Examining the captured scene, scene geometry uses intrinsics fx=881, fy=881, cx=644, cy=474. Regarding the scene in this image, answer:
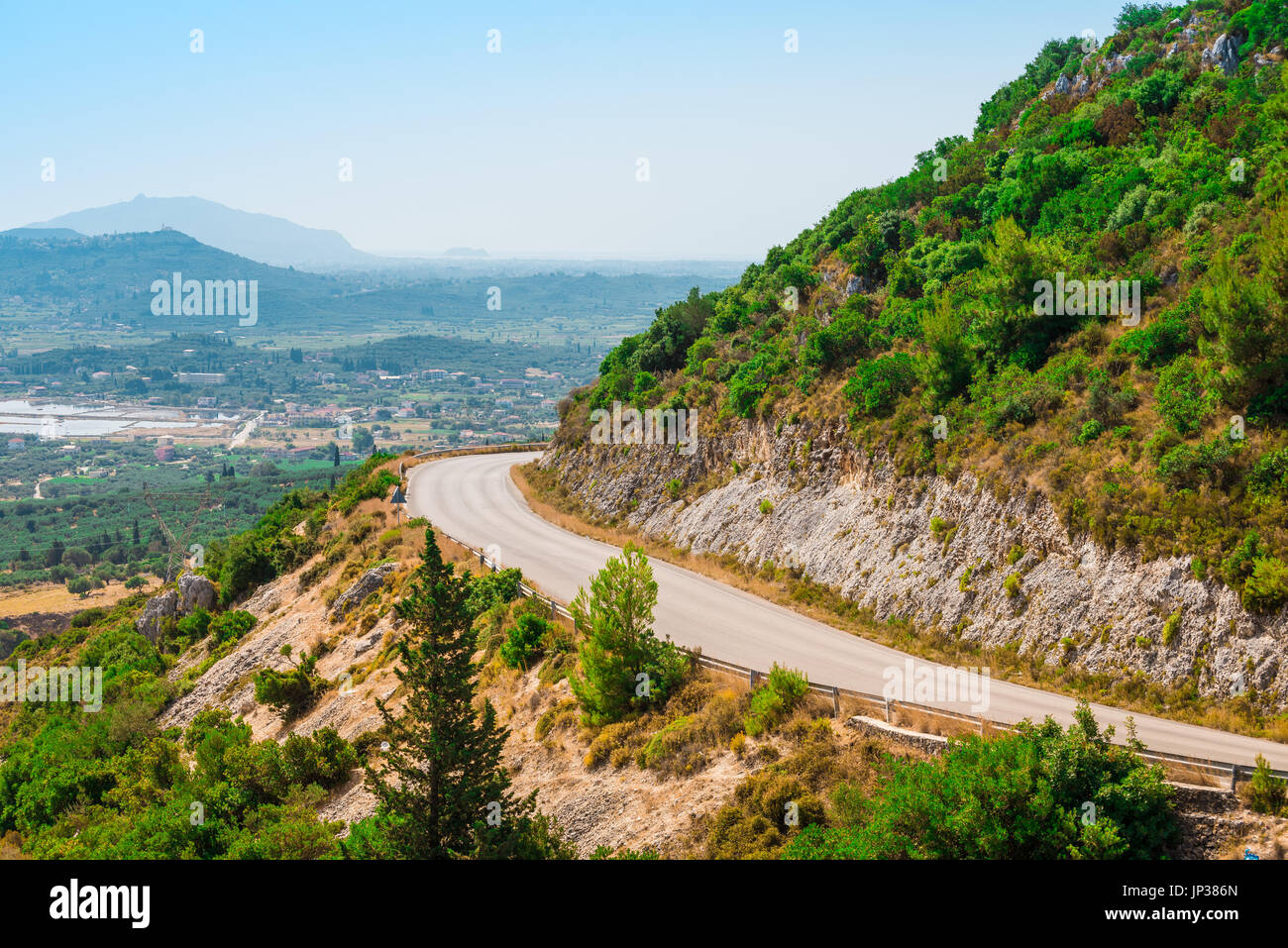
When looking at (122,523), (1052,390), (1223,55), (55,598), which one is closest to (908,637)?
(1052,390)

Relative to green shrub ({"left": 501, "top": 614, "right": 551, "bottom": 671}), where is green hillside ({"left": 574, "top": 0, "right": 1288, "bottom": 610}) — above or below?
above

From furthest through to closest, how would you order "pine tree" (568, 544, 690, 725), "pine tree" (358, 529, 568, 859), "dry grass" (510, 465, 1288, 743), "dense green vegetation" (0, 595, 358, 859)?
"pine tree" (568, 544, 690, 725) < "dense green vegetation" (0, 595, 358, 859) < "dry grass" (510, 465, 1288, 743) < "pine tree" (358, 529, 568, 859)

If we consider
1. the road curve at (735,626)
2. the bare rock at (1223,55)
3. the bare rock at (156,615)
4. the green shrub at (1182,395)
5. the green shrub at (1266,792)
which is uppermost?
the bare rock at (1223,55)

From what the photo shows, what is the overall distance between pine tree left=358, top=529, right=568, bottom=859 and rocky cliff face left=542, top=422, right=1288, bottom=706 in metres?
12.4

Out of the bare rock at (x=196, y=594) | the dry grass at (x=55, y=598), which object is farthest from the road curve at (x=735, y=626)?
the dry grass at (x=55, y=598)

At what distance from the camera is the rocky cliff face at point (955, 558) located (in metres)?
18.1

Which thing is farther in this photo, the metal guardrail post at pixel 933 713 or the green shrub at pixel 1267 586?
the green shrub at pixel 1267 586

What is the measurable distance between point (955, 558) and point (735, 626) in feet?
21.1

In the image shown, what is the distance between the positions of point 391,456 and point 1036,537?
174 feet

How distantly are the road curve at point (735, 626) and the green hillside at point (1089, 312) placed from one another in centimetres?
367

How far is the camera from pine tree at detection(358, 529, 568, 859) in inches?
595

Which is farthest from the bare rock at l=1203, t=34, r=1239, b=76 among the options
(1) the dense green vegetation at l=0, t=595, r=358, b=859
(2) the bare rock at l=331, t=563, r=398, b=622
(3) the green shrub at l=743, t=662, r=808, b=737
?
(1) the dense green vegetation at l=0, t=595, r=358, b=859

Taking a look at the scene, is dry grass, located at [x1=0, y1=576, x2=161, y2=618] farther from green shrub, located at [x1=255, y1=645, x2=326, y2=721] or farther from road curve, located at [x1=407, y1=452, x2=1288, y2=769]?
green shrub, located at [x1=255, y1=645, x2=326, y2=721]

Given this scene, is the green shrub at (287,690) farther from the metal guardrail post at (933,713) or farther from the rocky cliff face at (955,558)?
the rocky cliff face at (955,558)
